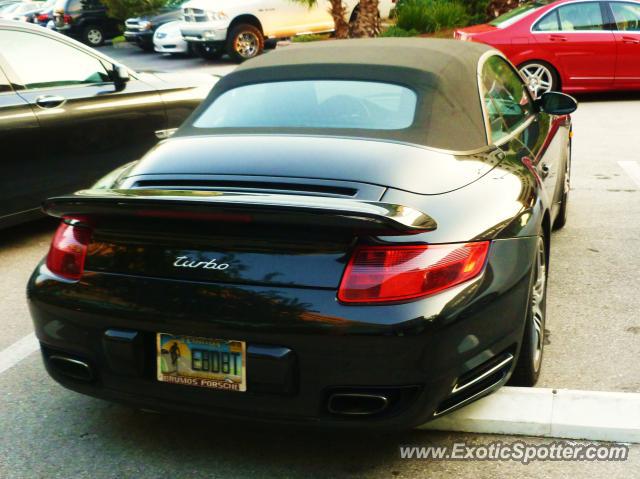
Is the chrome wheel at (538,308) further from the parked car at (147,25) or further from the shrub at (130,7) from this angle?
the shrub at (130,7)

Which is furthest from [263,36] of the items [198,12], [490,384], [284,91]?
[490,384]

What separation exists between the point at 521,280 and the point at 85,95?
429 centimetres

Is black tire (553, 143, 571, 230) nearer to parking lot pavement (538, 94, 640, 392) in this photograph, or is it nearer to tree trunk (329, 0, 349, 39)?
parking lot pavement (538, 94, 640, 392)

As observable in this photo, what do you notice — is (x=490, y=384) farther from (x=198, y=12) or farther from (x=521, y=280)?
(x=198, y=12)

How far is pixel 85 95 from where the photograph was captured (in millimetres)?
6492

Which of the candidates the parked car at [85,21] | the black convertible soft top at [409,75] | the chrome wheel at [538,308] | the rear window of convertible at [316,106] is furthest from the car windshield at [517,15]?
the parked car at [85,21]

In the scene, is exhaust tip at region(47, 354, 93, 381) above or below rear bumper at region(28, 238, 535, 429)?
below

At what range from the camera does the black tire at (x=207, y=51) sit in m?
20.1

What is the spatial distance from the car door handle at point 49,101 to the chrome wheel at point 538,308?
3784 mm

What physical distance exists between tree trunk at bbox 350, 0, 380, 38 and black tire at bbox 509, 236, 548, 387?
16331 millimetres

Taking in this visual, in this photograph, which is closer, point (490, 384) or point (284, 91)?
point (490, 384)

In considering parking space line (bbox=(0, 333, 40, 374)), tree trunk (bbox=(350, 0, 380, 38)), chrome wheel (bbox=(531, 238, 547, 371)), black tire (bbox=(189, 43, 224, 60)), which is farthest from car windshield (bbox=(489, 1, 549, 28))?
parking space line (bbox=(0, 333, 40, 374))

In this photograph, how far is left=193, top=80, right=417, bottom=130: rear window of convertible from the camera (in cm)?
378

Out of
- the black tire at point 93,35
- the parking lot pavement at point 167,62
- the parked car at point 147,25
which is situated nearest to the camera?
the parking lot pavement at point 167,62
